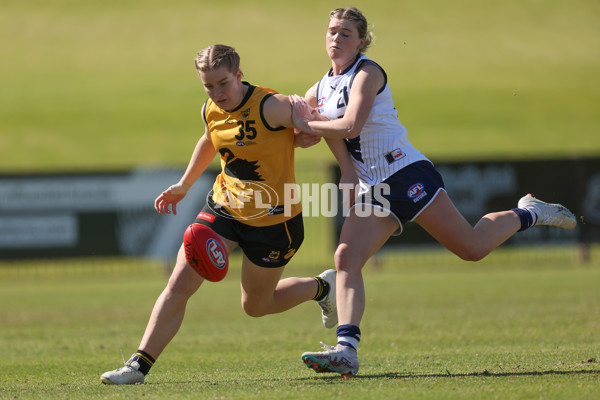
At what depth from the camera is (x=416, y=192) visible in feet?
18.9

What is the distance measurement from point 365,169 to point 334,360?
127 cm

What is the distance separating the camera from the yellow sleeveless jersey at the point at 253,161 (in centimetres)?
571

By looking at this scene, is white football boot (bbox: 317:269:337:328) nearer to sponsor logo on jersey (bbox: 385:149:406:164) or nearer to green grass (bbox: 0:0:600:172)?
sponsor logo on jersey (bbox: 385:149:406:164)

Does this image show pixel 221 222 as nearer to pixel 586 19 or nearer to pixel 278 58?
pixel 278 58

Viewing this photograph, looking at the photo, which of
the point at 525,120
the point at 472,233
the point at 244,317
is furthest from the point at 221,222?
the point at 525,120

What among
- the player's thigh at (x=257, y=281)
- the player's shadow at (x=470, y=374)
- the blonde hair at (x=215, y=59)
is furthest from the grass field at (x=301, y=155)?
the blonde hair at (x=215, y=59)

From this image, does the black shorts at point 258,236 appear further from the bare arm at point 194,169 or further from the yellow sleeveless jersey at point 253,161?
the bare arm at point 194,169

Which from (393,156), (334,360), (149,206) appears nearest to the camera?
(334,360)

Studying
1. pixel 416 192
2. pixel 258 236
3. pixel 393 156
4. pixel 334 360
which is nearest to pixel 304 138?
pixel 393 156

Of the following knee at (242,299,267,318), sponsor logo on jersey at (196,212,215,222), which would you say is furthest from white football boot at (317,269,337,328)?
sponsor logo on jersey at (196,212,215,222)

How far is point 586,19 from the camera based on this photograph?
53812 mm

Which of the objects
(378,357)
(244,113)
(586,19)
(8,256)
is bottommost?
(8,256)

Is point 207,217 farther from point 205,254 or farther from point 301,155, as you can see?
point 301,155

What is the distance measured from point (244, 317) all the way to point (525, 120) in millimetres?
31646
